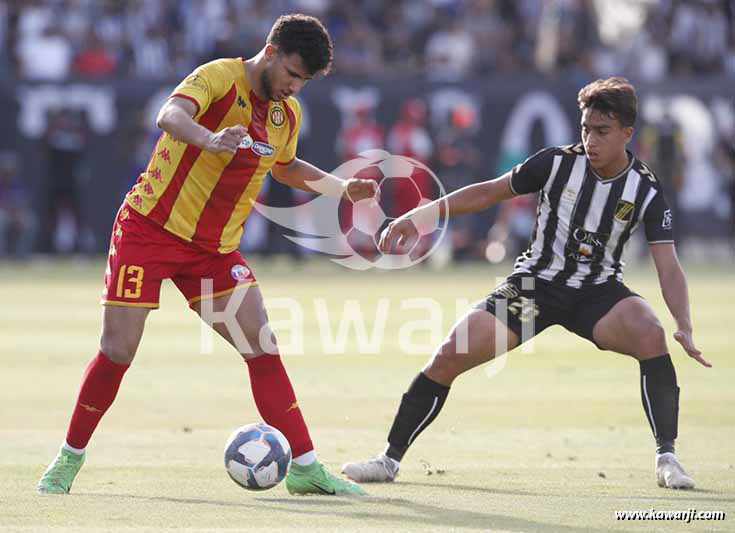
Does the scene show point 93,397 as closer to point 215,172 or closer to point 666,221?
point 215,172

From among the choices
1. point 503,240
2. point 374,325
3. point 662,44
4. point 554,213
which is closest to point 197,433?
point 554,213

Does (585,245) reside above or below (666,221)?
below

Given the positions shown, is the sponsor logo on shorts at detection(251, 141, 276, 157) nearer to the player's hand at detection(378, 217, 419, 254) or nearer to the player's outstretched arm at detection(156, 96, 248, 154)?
the player's outstretched arm at detection(156, 96, 248, 154)

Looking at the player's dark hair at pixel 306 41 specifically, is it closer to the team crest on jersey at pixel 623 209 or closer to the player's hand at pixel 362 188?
the player's hand at pixel 362 188

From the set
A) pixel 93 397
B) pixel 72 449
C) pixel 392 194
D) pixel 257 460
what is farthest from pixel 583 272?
pixel 392 194

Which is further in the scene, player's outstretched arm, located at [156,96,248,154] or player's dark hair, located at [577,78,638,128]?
player's dark hair, located at [577,78,638,128]

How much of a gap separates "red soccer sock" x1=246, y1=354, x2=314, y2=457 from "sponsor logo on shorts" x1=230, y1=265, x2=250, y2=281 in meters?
0.42

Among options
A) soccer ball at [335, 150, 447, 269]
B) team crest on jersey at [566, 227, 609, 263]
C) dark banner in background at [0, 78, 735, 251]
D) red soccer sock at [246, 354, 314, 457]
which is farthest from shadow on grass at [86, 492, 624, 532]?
dark banner in background at [0, 78, 735, 251]

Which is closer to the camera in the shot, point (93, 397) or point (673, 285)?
point (93, 397)

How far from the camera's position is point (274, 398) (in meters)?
7.49

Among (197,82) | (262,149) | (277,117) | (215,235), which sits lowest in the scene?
(215,235)

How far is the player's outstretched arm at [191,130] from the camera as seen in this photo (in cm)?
657

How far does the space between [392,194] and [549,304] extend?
699 inches

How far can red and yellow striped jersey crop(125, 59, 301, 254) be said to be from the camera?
7.27 meters
